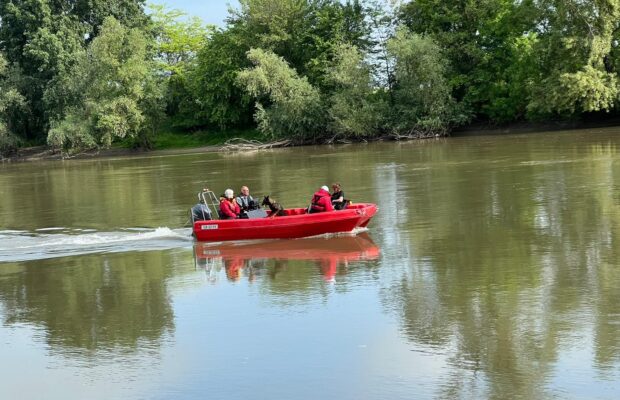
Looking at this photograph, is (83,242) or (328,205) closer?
(328,205)

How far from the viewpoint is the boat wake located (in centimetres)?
1822

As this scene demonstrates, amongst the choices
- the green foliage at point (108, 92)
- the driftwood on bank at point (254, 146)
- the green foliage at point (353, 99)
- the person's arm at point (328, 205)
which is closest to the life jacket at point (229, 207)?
the person's arm at point (328, 205)

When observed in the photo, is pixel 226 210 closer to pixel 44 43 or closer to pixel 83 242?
pixel 83 242

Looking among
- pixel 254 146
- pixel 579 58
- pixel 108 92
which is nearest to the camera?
pixel 579 58

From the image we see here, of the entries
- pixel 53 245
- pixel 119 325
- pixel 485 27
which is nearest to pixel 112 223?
pixel 53 245

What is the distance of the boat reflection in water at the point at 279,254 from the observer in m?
15.1

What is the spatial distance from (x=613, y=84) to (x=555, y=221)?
1440 inches

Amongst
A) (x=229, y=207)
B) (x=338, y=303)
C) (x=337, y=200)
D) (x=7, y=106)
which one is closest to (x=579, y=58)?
(x=337, y=200)

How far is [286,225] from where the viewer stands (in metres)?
17.9

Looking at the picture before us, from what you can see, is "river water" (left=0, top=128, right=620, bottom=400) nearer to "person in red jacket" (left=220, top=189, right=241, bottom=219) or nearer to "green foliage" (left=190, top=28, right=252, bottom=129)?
"person in red jacket" (left=220, top=189, right=241, bottom=219)

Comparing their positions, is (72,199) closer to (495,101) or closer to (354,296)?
(354,296)

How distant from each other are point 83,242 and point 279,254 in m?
5.89

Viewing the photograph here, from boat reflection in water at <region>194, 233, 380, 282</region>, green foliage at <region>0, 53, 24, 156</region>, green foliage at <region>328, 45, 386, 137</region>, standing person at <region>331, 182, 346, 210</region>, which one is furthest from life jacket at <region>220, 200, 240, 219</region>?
green foliage at <region>0, 53, 24, 156</region>

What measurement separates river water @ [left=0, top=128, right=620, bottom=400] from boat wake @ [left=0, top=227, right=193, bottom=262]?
3.6 inches
